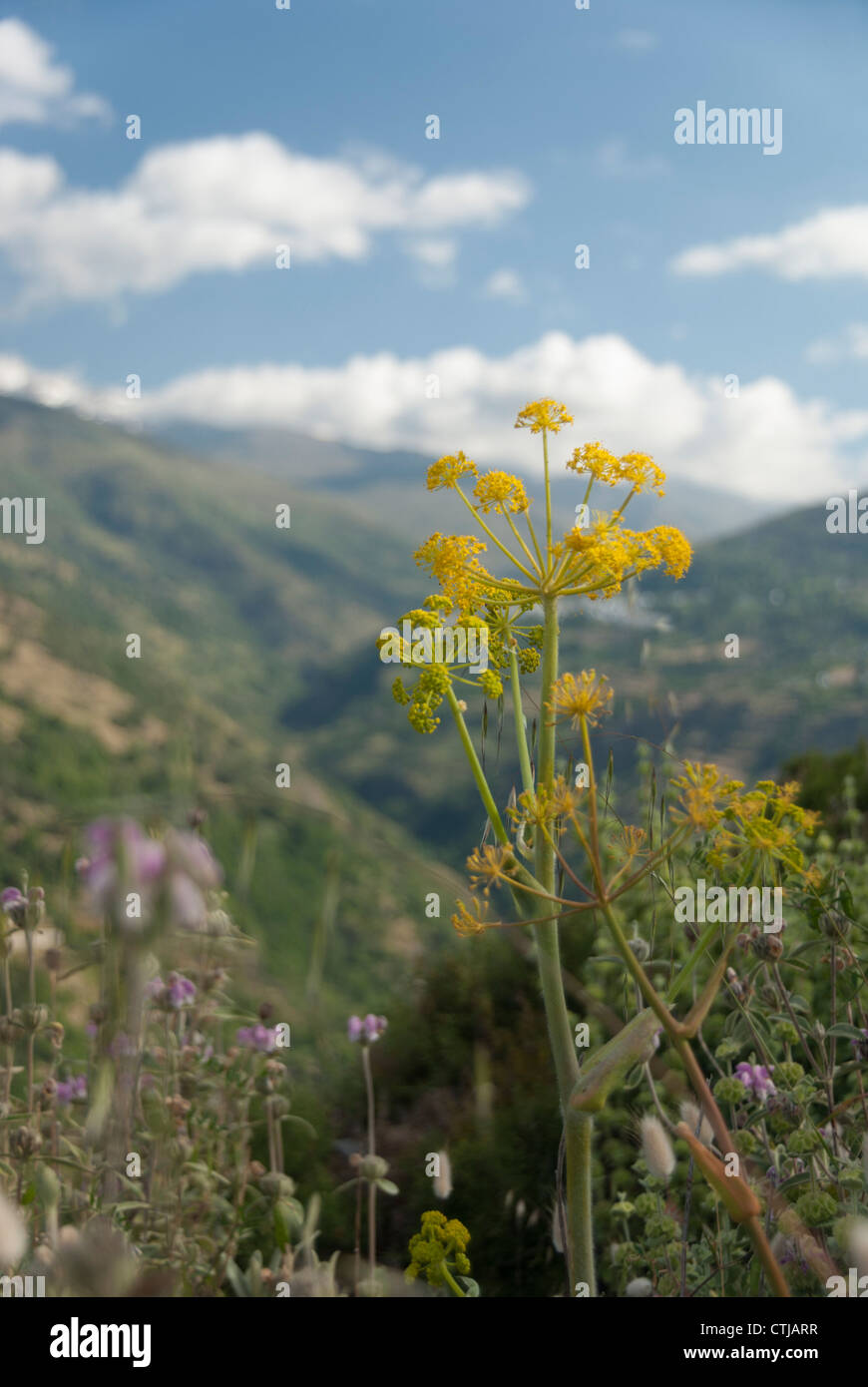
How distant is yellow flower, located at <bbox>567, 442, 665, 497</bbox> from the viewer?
160cm

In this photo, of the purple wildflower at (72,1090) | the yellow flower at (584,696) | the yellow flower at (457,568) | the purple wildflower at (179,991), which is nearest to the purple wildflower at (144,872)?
the yellow flower at (584,696)

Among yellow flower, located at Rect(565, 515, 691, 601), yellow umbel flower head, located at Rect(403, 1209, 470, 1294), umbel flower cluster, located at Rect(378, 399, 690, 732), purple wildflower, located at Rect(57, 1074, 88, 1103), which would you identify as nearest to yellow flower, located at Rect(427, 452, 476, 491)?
umbel flower cluster, located at Rect(378, 399, 690, 732)

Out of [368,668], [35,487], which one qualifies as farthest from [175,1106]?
[35,487]

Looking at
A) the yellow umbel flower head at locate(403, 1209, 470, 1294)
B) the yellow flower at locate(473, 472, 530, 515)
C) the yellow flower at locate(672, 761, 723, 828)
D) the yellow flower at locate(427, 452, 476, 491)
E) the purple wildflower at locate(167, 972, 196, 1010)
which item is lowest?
the yellow umbel flower head at locate(403, 1209, 470, 1294)

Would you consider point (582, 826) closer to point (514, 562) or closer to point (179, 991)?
point (514, 562)

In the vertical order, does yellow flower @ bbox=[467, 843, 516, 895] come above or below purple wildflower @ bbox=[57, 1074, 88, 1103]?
above

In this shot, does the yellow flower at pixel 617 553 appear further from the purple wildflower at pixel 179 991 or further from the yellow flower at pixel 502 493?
the purple wildflower at pixel 179 991

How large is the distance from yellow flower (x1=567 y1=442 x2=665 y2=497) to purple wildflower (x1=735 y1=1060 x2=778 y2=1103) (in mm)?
1296

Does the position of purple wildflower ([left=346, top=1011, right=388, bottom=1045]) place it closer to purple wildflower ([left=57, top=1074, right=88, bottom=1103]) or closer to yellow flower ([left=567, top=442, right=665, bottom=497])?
purple wildflower ([left=57, top=1074, right=88, bottom=1103])

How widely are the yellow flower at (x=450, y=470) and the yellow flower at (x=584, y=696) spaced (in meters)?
0.41

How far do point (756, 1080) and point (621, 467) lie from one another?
57.3 inches

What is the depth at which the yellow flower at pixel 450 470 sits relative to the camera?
1.65 metres

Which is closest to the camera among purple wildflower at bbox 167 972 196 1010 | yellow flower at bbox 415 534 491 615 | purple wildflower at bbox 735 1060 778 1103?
yellow flower at bbox 415 534 491 615

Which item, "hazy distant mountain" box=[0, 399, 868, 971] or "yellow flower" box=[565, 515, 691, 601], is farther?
"hazy distant mountain" box=[0, 399, 868, 971]
